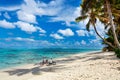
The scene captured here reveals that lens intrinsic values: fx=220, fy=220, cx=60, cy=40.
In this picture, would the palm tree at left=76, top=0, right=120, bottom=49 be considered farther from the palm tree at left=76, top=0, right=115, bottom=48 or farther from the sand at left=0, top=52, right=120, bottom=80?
the sand at left=0, top=52, right=120, bottom=80

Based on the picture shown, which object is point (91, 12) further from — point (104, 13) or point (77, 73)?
point (77, 73)

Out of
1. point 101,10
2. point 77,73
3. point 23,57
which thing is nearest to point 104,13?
point 101,10

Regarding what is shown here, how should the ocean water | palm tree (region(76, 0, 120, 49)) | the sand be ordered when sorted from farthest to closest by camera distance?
the ocean water, palm tree (region(76, 0, 120, 49)), the sand

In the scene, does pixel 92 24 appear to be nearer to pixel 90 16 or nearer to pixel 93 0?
pixel 90 16

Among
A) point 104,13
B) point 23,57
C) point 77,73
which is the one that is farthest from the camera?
point 23,57

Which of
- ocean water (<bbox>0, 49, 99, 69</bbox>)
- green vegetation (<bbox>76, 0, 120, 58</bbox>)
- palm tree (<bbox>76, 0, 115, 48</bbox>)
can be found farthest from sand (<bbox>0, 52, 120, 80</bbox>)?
ocean water (<bbox>0, 49, 99, 69</bbox>)

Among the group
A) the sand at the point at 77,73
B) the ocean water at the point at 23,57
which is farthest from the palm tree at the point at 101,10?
the ocean water at the point at 23,57

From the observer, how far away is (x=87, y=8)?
24.9m

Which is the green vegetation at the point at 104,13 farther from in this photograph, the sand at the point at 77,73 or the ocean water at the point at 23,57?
the ocean water at the point at 23,57

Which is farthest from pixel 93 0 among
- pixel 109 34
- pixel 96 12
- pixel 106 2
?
pixel 109 34

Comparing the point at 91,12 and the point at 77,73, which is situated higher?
the point at 91,12

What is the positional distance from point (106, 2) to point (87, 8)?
2692 mm

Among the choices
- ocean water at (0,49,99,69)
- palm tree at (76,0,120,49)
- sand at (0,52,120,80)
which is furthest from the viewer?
ocean water at (0,49,99,69)

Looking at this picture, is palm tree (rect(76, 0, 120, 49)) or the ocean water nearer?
palm tree (rect(76, 0, 120, 49))
